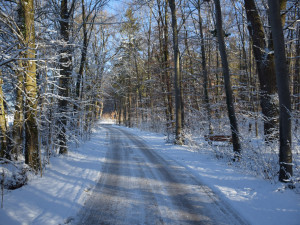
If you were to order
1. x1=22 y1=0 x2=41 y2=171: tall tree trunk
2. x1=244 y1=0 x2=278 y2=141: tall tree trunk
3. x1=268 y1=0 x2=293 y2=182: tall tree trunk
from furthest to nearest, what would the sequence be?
x1=244 y1=0 x2=278 y2=141: tall tree trunk < x1=22 y1=0 x2=41 y2=171: tall tree trunk < x1=268 y1=0 x2=293 y2=182: tall tree trunk

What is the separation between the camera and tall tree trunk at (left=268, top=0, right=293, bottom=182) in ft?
13.4

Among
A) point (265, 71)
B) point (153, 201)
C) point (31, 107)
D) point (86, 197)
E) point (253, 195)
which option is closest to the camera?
point (153, 201)

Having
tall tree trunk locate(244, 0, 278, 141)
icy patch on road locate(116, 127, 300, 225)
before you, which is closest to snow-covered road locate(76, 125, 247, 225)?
icy patch on road locate(116, 127, 300, 225)

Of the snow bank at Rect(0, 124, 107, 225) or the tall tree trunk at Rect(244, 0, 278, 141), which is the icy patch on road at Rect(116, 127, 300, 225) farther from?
the snow bank at Rect(0, 124, 107, 225)

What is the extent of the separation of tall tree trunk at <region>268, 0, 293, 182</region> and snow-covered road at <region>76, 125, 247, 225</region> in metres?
1.85

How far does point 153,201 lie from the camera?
3.89m

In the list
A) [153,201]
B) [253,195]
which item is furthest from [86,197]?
[253,195]

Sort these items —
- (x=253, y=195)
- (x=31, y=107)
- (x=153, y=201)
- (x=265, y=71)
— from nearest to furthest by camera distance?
(x=153, y=201) → (x=253, y=195) → (x=31, y=107) → (x=265, y=71)

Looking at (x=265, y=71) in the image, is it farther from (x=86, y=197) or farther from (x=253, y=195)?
(x=86, y=197)

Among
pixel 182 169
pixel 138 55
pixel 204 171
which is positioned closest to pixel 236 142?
pixel 204 171

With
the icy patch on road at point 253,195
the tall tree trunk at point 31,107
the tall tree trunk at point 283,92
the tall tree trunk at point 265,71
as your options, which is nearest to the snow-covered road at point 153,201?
the icy patch on road at point 253,195

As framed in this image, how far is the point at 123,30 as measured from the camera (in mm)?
21969

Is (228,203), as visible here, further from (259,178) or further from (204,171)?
(204,171)

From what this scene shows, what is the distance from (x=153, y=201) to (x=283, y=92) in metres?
3.90
